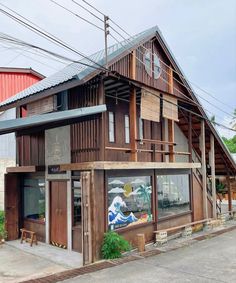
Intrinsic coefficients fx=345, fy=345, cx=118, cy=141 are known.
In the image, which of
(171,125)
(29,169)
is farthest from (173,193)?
(29,169)

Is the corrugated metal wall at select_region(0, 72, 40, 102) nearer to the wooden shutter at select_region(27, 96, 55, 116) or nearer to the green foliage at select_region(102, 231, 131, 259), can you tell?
the wooden shutter at select_region(27, 96, 55, 116)

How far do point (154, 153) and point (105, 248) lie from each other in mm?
4127

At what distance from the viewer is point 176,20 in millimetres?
10211

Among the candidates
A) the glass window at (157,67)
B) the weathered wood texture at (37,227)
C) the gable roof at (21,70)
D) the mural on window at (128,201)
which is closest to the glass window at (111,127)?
the mural on window at (128,201)

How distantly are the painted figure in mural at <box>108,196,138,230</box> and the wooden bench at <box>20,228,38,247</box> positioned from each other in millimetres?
3326

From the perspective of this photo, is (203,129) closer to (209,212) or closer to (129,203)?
(209,212)

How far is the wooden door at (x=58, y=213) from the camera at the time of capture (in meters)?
11.6

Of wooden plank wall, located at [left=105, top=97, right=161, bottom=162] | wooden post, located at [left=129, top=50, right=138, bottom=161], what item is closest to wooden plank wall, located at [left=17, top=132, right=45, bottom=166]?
wooden plank wall, located at [left=105, top=97, right=161, bottom=162]

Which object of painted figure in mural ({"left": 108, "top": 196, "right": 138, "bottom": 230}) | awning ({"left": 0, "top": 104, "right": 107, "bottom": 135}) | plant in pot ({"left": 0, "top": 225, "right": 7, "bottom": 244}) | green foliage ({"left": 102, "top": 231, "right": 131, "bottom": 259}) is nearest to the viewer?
awning ({"left": 0, "top": 104, "right": 107, "bottom": 135})

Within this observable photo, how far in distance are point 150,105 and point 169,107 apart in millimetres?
1268

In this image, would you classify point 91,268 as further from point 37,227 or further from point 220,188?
point 220,188

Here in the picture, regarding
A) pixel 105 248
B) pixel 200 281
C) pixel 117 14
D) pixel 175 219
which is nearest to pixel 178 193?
pixel 175 219

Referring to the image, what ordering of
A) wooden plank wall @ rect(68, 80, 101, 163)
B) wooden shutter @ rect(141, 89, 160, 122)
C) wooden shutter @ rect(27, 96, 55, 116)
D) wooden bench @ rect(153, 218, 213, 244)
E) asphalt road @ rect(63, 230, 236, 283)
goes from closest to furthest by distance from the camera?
asphalt road @ rect(63, 230, 236, 283), wooden plank wall @ rect(68, 80, 101, 163), wooden shutter @ rect(27, 96, 55, 116), wooden shutter @ rect(141, 89, 160, 122), wooden bench @ rect(153, 218, 213, 244)

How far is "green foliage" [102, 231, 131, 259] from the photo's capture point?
387 inches
